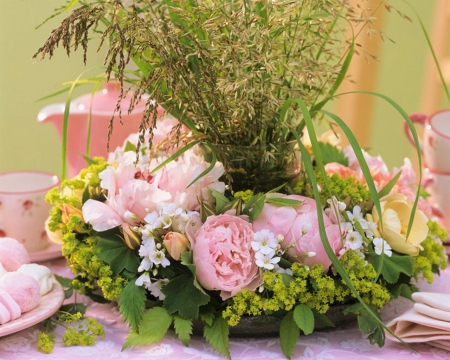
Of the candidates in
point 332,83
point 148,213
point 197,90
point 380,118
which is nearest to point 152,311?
point 148,213

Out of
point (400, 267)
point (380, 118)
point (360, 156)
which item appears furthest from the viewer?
point (380, 118)

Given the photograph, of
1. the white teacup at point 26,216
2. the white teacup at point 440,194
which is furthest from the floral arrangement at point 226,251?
the white teacup at point 440,194

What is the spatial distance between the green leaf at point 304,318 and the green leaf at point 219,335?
74mm

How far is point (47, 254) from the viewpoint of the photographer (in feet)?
3.05

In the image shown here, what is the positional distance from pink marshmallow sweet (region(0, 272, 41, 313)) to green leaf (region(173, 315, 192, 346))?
158 millimetres

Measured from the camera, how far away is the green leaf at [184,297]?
2.23 feet

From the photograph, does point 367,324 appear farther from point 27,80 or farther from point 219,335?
point 27,80

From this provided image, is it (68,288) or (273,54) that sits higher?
(273,54)

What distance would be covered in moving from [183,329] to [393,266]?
0.24 metres

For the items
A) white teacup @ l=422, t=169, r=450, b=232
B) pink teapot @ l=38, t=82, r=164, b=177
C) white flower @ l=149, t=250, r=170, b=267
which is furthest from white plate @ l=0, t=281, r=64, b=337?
white teacup @ l=422, t=169, r=450, b=232

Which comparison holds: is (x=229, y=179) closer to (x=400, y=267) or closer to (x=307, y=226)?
(x=307, y=226)

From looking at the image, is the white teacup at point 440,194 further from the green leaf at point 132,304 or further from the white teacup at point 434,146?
the green leaf at point 132,304

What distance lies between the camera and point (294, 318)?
667 millimetres

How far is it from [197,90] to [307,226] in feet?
0.60
